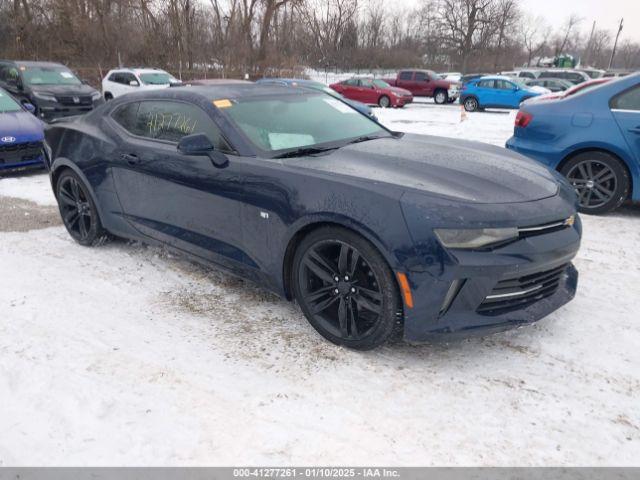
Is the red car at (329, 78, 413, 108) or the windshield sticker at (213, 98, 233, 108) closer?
the windshield sticker at (213, 98, 233, 108)

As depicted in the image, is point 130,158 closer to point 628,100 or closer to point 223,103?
point 223,103

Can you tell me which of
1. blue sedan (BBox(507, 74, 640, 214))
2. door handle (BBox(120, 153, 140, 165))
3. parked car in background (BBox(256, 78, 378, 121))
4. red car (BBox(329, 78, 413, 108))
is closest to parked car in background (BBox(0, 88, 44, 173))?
parked car in background (BBox(256, 78, 378, 121))

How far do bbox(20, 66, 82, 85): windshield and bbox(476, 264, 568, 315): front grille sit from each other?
13316 mm

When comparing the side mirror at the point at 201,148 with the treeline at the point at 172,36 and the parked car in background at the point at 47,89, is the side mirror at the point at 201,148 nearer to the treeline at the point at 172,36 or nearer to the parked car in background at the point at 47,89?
the parked car in background at the point at 47,89

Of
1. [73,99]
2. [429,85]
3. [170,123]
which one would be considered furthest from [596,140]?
[429,85]

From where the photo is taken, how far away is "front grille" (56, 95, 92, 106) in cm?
1209

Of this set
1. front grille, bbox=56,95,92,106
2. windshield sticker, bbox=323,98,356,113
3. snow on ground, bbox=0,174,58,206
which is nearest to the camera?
windshield sticker, bbox=323,98,356,113

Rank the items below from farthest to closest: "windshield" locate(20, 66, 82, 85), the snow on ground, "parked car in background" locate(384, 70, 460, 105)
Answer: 1. "parked car in background" locate(384, 70, 460, 105)
2. "windshield" locate(20, 66, 82, 85)
3. the snow on ground

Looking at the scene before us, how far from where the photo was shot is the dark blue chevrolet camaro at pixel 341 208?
8.45 ft

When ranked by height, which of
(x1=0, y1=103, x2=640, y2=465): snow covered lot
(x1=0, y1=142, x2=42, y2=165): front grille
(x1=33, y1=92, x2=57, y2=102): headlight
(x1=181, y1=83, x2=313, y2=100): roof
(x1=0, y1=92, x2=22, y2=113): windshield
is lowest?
(x1=0, y1=103, x2=640, y2=465): snow covered lot

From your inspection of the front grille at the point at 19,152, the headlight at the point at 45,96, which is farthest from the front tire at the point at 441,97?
the front grille at the point at 19,152

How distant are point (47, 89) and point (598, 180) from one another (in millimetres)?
12332

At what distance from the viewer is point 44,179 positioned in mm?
7480

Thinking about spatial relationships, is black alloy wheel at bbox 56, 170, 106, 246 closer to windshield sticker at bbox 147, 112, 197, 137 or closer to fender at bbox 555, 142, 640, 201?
windshield sticker at bbox 147, 112, 197, 137
